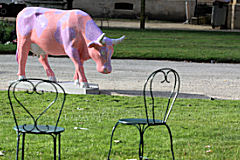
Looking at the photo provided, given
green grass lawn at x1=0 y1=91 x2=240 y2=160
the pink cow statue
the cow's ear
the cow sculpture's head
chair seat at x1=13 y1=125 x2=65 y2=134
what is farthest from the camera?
the pink cow statue

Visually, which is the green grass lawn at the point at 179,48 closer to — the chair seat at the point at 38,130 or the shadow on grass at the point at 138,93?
the shadow on grass at the point at 138,93

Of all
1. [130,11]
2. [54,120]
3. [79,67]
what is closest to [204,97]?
[79,67]

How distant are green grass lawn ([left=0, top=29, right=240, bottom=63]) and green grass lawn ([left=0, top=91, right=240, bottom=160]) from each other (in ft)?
29.1

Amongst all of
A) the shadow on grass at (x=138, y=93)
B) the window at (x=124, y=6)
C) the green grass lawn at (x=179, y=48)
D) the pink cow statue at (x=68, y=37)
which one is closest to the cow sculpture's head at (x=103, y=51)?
the pink cow statue at (x=68, y=37)

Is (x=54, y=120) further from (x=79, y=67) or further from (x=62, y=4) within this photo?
(x=62, y=4)

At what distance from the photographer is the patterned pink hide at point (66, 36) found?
1087cm

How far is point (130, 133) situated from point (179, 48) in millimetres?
15092

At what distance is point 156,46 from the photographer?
22578mm

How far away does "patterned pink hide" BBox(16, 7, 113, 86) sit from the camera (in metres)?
10.9

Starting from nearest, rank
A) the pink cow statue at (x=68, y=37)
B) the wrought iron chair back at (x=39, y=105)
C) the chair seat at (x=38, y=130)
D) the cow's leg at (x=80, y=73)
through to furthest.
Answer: the chair seat at (x=38, y=130), the wrought iron chair back at (x=39, y=105), the pink cow statue at (x=68, y=37), the cow's leg at (x=80, y=73)

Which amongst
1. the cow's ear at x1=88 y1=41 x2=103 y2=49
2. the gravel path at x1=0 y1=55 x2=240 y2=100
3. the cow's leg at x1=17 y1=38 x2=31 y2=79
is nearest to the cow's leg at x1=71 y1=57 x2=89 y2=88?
the cow's ear at x1=88 y1=41 x2=103 y2=49

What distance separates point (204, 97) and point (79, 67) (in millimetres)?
2693

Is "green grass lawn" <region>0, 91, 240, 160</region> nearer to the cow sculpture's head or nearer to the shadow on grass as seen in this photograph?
the cow sculpture's head

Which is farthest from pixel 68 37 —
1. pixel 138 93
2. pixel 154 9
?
pixel 154 9
